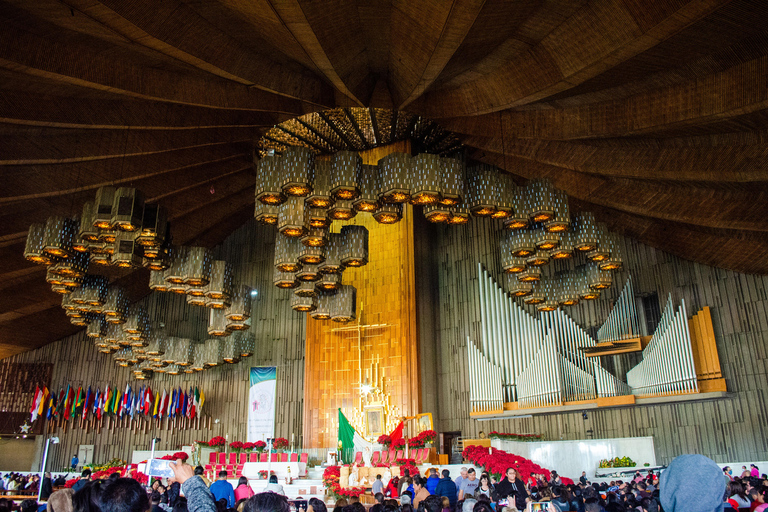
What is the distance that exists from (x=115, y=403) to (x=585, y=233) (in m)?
20.0

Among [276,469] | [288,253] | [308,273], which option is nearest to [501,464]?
[276,469]

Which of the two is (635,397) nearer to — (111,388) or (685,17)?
(685,17)

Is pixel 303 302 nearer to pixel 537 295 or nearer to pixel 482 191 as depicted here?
pixel 537 295

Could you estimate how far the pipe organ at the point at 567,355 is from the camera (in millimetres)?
15211

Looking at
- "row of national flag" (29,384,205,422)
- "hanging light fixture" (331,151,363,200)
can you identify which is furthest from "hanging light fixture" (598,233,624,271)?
"row of national flag" (29,384,205,422)

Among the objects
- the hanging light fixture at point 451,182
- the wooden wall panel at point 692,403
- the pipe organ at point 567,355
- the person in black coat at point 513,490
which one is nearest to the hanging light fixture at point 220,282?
the hanging light fixture at point 451,182

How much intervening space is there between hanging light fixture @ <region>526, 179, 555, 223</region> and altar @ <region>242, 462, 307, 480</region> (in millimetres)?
8624

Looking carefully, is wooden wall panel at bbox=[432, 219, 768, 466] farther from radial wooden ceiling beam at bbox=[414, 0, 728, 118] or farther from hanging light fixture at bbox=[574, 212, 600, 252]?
radial wooden ceiling beam at bbox=[414, 0, 728, 118]

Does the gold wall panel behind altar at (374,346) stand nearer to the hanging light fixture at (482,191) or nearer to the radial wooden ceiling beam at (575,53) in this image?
the hanging light fixture at (482,191)

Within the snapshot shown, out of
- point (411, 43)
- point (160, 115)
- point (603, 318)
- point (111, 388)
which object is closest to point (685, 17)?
point (411, 43)

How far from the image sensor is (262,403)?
2280 centimetres

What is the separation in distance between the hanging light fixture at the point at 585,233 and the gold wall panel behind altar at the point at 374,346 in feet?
Result: 23.6

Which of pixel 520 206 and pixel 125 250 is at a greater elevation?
pixel 520 206

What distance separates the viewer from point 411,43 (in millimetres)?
10883
